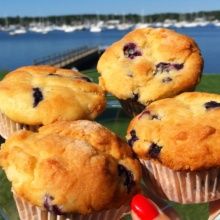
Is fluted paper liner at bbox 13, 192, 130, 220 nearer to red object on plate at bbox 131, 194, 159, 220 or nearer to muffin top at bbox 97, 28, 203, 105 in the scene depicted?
red object on plate at bbox 131, 194, 159, 220

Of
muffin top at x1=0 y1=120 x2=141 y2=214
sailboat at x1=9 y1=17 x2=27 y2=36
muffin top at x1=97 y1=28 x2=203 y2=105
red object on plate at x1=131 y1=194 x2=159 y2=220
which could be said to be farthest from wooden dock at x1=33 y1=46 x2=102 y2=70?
sailboat at x1=9 y1=17 x2=27 y2=36

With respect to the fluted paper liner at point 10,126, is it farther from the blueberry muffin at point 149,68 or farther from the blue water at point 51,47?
the blue water at point 51,47

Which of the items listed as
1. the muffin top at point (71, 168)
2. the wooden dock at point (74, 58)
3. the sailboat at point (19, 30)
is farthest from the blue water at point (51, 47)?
the muffin top at point (71, 168)

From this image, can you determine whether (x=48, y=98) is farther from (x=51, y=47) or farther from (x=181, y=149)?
(x=51, y=47)

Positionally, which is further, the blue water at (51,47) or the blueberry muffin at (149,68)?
the blue water at (51,47)

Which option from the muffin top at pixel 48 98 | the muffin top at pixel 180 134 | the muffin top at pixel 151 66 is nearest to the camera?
the muffin top at pixel 180 134

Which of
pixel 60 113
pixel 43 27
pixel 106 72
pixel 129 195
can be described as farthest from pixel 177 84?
pixel 43 27
